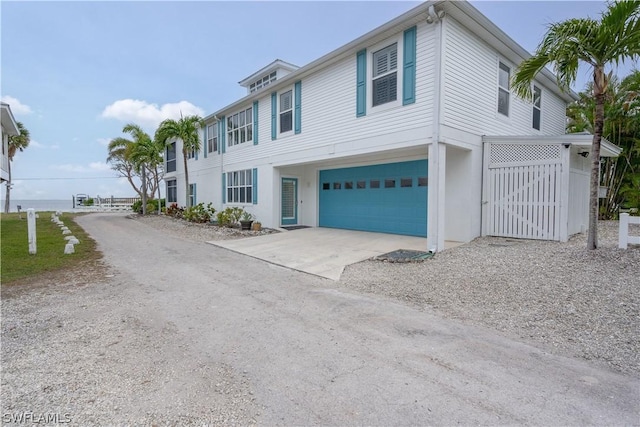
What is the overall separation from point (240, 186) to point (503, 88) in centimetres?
1140

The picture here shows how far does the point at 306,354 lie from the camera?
3230mm

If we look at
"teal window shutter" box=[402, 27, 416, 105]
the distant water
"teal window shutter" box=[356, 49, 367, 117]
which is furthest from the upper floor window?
the distant water

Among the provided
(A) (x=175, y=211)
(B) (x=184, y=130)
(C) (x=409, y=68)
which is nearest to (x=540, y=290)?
(C) (x=409, y=68)

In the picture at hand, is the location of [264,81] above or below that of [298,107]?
above

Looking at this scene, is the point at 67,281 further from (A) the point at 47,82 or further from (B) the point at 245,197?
(A) the point at 47,82

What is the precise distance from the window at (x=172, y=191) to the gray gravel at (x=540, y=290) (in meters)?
19.4

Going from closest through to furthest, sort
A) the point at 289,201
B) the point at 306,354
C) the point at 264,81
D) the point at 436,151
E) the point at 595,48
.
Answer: the point at 306,354, the point at 595,48, the point at 436,151, the point at 289,201, the point at 264,81

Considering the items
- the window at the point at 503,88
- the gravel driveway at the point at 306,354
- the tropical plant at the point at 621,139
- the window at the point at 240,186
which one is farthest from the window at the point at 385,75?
the tropical plant at the point at 621,139

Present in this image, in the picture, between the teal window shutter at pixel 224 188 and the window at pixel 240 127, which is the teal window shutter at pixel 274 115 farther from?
the teal window shutter at pixel 224 188

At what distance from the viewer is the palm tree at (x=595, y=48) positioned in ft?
18.7

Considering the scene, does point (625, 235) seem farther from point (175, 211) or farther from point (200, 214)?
point (175, 211)

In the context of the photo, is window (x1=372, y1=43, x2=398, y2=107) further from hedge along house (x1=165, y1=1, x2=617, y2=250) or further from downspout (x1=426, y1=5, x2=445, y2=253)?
downspout (x1=426, y1=5, x2=445, y2=253)

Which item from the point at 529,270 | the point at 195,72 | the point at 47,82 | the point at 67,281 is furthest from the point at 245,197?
the point at 529,270

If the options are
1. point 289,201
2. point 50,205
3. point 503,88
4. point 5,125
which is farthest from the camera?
point 50,205
